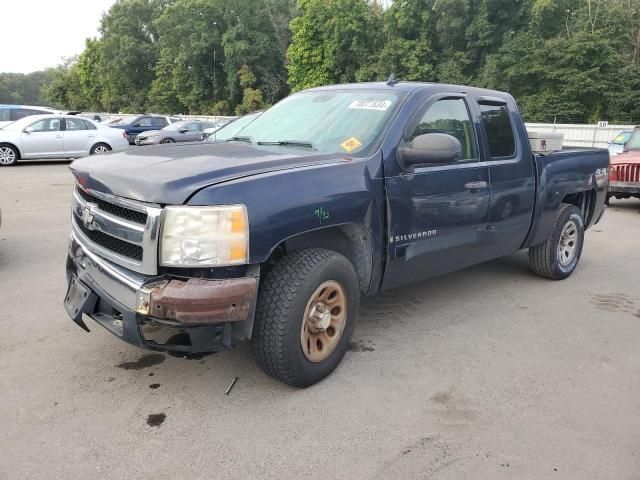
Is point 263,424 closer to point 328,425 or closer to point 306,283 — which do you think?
point 328,425

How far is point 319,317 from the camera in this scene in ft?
10.8

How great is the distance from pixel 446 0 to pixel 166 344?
41257 mm

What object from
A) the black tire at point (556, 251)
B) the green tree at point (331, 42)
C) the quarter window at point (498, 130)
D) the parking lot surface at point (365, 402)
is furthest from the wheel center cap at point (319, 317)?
the green tree at point (331, 42)

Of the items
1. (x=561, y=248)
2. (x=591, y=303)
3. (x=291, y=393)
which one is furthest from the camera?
(x=561, y=248)

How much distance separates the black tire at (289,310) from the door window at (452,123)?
133 centimetres

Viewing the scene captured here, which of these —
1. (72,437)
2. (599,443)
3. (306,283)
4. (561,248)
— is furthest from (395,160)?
(561,248)

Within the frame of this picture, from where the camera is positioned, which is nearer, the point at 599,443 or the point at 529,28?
the point at 599,443

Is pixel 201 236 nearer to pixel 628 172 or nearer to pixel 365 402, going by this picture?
pixel 365 402

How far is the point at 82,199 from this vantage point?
3475 mm

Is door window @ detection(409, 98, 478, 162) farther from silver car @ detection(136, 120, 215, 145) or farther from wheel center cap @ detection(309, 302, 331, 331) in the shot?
silver car @ detection(136, 120, 215, 145)

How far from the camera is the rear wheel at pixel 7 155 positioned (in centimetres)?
1534

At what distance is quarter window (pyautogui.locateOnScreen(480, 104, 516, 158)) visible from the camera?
457cm

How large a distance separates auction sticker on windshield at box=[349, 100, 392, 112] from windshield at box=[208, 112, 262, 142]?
1047 millimetres

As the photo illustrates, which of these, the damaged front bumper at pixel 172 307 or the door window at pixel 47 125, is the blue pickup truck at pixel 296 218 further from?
the door window at pixel 47 125
